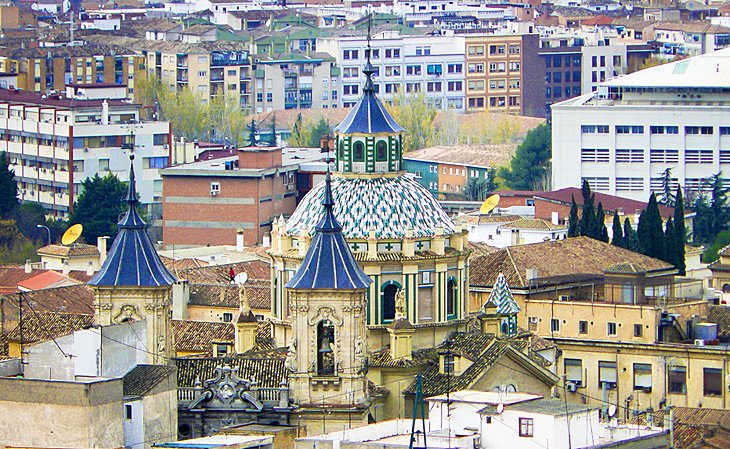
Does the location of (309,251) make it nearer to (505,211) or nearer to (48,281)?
(48,281)

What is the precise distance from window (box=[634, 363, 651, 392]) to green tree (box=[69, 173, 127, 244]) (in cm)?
4339

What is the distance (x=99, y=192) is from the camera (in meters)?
139

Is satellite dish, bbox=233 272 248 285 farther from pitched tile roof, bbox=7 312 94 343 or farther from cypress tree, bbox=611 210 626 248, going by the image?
cypress tree, bbox=611 210 626 248

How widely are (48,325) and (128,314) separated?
1442cm

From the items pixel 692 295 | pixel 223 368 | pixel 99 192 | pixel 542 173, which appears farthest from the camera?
pixel 542 173

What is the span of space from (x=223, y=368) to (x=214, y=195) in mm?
65162

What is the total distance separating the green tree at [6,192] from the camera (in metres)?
143

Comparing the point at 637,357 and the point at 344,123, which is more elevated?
the point at 344,123

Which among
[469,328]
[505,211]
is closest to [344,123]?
[469,328]

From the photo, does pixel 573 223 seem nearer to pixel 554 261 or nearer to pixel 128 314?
pixel 554 261

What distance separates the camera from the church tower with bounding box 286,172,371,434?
254ft

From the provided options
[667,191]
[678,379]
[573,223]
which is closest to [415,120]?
[667,191]

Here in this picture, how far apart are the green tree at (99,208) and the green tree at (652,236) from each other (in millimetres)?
26107

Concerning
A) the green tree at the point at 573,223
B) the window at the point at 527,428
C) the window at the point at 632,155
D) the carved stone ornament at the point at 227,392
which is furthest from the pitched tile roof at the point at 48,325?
the window at the point at 632,155
